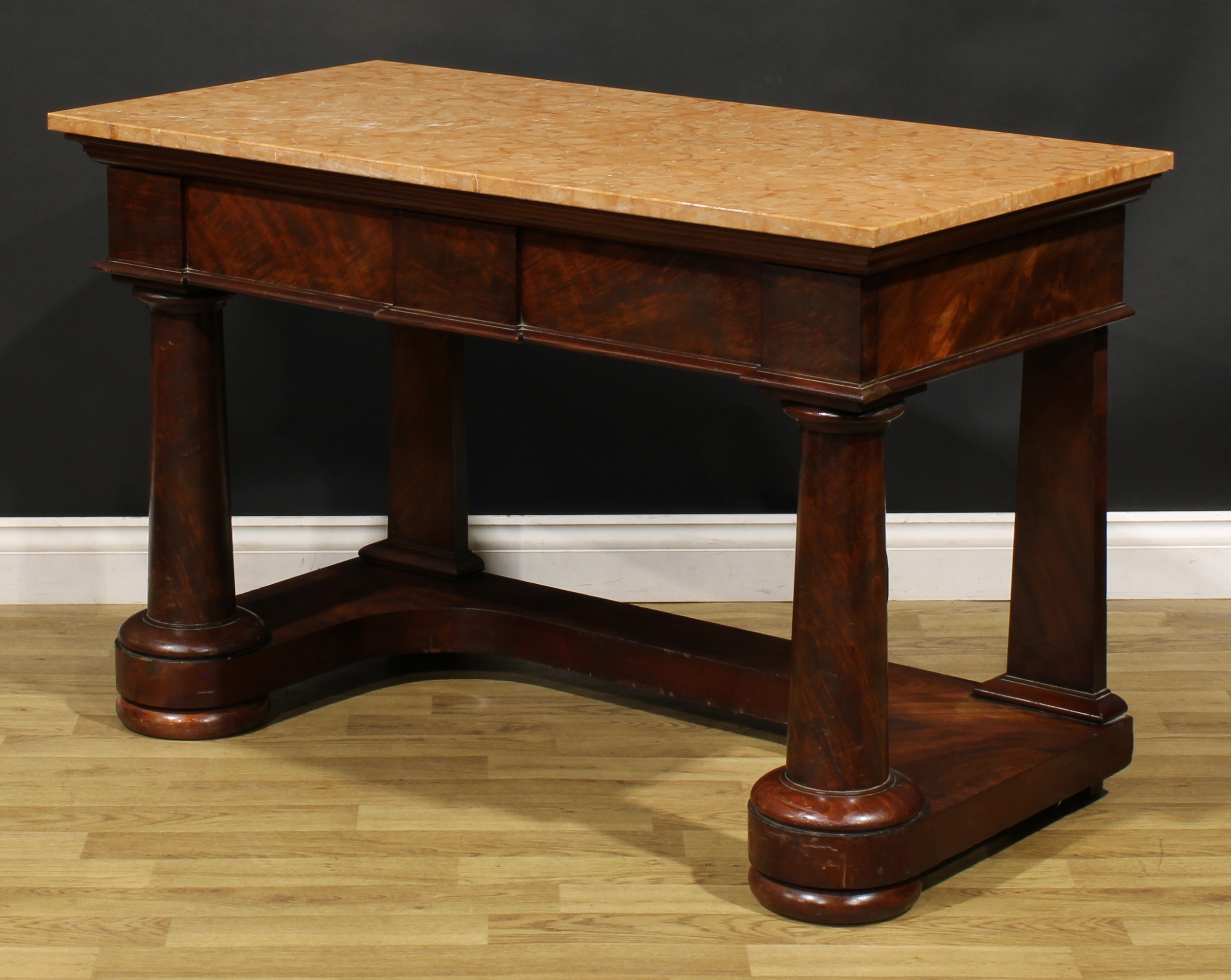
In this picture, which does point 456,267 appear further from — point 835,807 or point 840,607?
point 835,807

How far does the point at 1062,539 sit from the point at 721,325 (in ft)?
2.08

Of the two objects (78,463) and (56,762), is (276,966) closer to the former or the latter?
(56,762)

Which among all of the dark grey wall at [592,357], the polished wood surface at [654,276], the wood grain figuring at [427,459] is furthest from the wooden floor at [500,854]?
the polished wood surface at [654,276]

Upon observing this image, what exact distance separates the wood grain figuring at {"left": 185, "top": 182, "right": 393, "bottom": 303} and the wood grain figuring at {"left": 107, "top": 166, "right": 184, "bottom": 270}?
0.05 ft

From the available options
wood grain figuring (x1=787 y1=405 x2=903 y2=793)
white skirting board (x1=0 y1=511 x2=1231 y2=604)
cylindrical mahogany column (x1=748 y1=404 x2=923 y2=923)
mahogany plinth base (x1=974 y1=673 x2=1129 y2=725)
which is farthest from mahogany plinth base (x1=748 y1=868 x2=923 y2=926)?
white skirting board (x1=0 y1=511 x2=1231 y2=604)

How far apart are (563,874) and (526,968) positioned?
0.22 metres

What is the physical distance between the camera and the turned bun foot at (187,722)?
2713 millimetres

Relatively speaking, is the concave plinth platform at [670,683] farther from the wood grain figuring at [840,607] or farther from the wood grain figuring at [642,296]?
the wood grain figuring at [642,296]

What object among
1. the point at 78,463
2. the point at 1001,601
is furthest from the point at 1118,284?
the point at 78,463

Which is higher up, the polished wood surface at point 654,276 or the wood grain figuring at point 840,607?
the polished wood surface at point 654,276

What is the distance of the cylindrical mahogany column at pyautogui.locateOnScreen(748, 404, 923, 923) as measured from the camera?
207 cm

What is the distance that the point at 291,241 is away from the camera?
2.39m

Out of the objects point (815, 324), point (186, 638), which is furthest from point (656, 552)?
point (815, 324)

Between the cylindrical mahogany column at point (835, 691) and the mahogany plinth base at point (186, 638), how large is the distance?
83 centimetres
